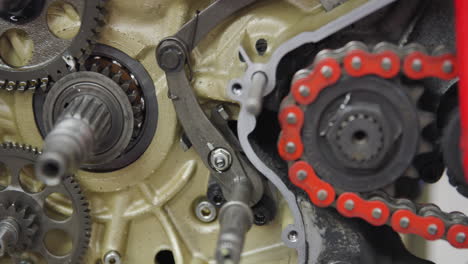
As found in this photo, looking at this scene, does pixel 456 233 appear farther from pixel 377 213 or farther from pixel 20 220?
pixel 20 220

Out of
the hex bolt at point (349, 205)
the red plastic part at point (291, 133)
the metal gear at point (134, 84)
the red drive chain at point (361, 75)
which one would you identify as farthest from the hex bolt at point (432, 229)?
the metal gear at point (134, 84)

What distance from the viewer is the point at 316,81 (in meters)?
0.95

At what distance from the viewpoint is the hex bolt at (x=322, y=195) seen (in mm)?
999

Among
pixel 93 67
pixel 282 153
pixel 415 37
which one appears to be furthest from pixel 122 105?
pixel 415 37

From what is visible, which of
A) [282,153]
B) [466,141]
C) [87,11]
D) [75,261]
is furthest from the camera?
[75,261]

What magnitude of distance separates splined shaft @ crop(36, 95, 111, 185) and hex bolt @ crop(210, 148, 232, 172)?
20 centimetres

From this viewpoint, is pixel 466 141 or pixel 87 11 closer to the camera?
pixel 466 141

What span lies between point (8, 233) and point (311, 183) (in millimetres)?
584

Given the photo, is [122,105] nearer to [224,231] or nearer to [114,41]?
[114,41]

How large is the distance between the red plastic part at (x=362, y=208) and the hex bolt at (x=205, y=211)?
0.30 m

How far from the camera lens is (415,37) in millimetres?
1043

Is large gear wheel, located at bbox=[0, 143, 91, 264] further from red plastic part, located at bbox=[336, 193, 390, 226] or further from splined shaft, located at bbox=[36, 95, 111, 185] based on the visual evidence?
red plastic part, located at bbox=[336, 193, 390, 226]

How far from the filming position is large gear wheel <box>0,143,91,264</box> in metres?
1.19

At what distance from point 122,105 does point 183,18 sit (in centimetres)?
20
